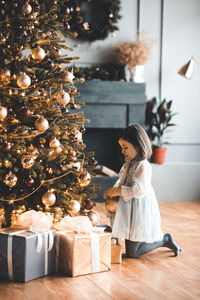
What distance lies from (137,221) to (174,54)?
3216mm

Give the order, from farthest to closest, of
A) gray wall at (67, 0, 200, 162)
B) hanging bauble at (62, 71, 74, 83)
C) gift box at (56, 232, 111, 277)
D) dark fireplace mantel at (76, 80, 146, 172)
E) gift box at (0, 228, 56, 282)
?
1. gray wall at (67, 0, 200, 162)
2. dark fireplace mantel at (76, 80, 146, 172)
3. hanging bauble at (62, 71, 74, 83)
4. gift box at (56, 232, 111, 277)
5. gift box at (0, 228, 56, 282)

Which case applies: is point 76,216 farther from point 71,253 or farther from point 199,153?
point 199,153

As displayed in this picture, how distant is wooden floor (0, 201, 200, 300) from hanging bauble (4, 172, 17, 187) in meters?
0.51

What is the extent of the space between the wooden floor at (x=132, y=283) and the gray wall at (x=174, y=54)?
2659mm

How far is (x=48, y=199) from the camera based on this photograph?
2.31 meters

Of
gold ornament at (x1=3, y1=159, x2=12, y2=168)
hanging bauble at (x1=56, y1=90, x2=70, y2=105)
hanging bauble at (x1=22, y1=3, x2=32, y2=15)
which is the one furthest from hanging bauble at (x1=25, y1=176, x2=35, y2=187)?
hanging bauble at (x1=22, y1=3, x2=32, y2=15)

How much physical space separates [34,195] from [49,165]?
0.20 meters

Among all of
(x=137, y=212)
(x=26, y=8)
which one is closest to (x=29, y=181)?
(x=137, y=212)

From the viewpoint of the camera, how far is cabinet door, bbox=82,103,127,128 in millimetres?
4582

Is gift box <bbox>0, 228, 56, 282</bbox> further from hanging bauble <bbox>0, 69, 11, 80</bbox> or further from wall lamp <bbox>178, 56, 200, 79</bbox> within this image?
wall lamp <bbox>178, 56, 200, 79</bbox>

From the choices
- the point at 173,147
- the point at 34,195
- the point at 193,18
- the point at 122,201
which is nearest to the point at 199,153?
the point at 173,147

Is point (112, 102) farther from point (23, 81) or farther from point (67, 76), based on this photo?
point (23, 81)

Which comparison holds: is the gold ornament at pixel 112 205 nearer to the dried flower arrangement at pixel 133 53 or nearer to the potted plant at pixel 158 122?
the potted plant at pixel 158 122

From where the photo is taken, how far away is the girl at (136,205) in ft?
8.28
